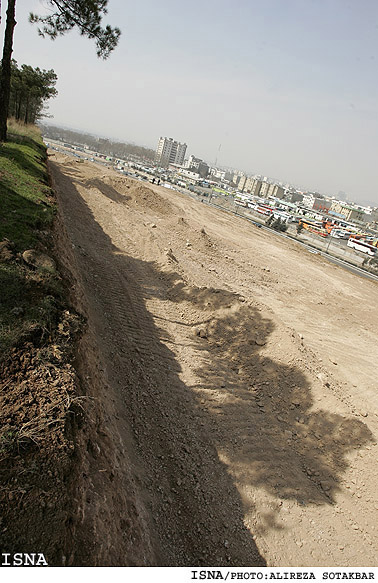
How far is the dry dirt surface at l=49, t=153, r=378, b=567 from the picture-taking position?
455 centimetres

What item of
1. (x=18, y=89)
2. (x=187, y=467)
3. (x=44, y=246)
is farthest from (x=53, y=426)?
(x=18, y=89)

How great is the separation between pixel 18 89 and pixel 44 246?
27958 millimetres

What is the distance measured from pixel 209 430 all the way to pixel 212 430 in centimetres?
7

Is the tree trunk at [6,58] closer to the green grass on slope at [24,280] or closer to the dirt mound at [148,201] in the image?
the green grass on slope at [24,280]

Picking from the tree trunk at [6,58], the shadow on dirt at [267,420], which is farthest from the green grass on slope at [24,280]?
the tree trunk at [6,58]

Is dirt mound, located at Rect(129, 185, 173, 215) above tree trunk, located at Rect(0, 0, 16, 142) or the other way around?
the other way around

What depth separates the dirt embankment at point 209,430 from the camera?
4.37m

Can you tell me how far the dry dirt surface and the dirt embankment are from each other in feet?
0.09

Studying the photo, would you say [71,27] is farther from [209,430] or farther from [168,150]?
[168,150]

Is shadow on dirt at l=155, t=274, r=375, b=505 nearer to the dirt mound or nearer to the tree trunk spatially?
the tree trunk

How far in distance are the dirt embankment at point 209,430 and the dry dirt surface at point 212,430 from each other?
0.03 meters

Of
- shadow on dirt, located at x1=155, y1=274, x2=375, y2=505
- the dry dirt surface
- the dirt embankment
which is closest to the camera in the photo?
the dirt embankment

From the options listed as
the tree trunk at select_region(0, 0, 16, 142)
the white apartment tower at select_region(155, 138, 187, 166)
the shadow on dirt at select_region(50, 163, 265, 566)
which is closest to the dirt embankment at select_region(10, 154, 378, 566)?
the shadow on dirt at select_region(50, 163, 265, 566)
